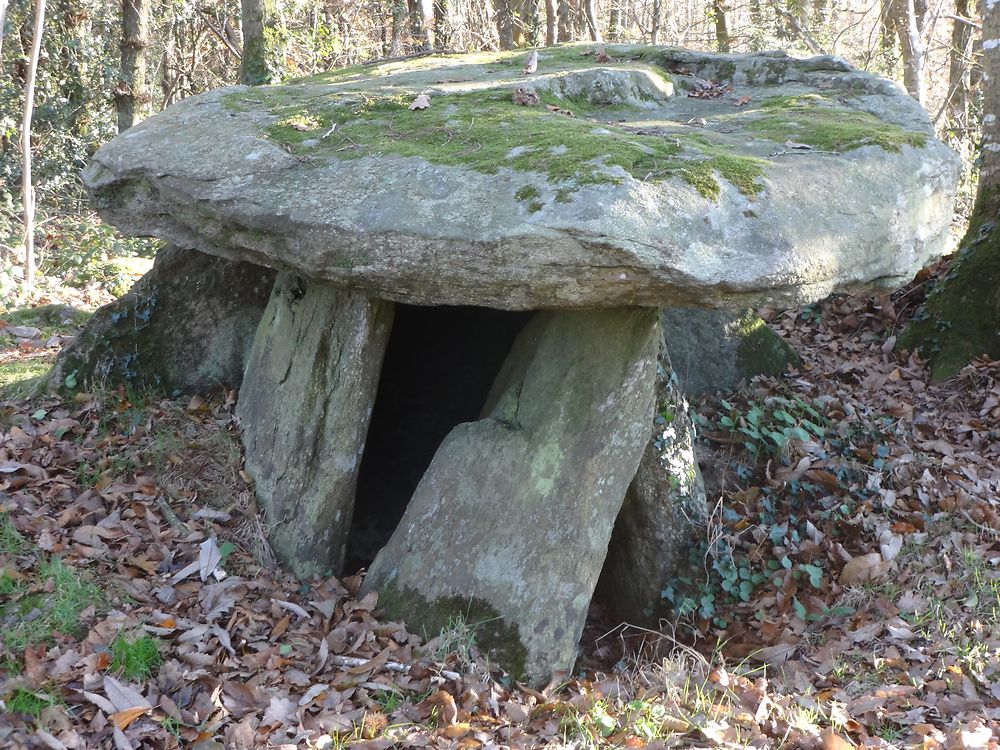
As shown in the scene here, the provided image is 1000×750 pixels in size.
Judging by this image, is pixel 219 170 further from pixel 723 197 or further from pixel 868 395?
pixel 868 395

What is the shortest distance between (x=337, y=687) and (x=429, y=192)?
2016mm

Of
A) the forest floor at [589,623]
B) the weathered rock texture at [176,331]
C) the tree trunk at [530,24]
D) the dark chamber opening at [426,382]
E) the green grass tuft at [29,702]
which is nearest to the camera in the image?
the green grass tuft at [29,702]

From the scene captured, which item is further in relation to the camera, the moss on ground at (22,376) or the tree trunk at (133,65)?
the tree trunk at (133,65)

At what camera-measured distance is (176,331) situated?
5.35 m

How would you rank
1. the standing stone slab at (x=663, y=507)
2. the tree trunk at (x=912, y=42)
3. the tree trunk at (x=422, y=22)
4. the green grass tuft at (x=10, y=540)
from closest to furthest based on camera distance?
the green grass tuft at (x=10, y=540) → the standing stone slab at (x=663, y=507) → the tree trunk at (x=912, y=42) → the tree trunk at (x=422, y=22)

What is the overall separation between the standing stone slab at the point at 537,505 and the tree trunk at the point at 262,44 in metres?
5.60

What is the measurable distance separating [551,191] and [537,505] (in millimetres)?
1516

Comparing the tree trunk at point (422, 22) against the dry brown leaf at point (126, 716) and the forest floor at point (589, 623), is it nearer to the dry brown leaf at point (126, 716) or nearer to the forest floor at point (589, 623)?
the forest floor at point (589, 623)

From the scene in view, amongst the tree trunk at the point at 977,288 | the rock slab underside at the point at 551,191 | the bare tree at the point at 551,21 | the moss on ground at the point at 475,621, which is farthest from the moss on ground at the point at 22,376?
the bare tree at the point at 551,21

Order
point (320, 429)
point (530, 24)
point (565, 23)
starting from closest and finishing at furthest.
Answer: point (320, 429) → point (530, 24) → point (565, 23)

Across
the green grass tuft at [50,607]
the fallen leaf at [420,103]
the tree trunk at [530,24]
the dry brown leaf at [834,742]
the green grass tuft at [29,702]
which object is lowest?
the dry brown leaf at [834,742]

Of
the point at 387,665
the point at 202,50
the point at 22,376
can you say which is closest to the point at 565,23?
the point at 202,50

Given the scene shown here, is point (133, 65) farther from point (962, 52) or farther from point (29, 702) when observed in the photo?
point (962, 52)

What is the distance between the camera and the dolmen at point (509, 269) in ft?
11.0
